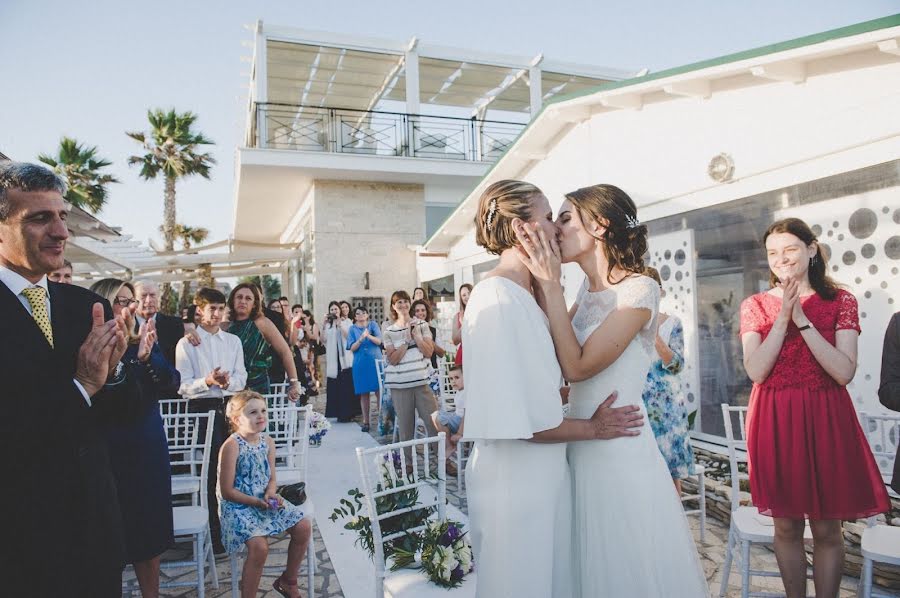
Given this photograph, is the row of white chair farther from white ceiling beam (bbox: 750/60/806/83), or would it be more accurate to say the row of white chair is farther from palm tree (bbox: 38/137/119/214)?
palm tree (bbox: 38/137/119/214)

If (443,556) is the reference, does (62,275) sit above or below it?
above

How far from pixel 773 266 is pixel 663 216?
12.7 ft

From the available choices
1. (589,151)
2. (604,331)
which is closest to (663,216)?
(589,151)

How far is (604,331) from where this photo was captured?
6.62 feet

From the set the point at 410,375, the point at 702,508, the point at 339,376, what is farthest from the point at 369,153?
the point at 702,508

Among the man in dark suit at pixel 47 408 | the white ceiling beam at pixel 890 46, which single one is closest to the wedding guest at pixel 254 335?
the man in dark suit at pixel 47 408

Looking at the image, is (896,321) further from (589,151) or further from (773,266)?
(589,151)

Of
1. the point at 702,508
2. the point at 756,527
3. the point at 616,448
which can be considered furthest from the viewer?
the point at 702,508

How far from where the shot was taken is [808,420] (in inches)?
113

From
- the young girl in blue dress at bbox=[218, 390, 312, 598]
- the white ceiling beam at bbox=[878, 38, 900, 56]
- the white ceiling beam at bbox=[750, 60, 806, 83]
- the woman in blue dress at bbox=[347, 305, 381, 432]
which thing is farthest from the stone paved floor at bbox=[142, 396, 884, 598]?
the woman in blue dress at bbox=[347, 305, 381, 432]

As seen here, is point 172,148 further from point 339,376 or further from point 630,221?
point 630,221

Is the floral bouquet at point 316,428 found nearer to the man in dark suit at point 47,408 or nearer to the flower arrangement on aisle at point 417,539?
the flower arrangement on aisle at point 417,539

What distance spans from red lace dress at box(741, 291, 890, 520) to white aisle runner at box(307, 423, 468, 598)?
2.32 metres

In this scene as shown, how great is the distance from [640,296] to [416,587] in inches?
67.2
